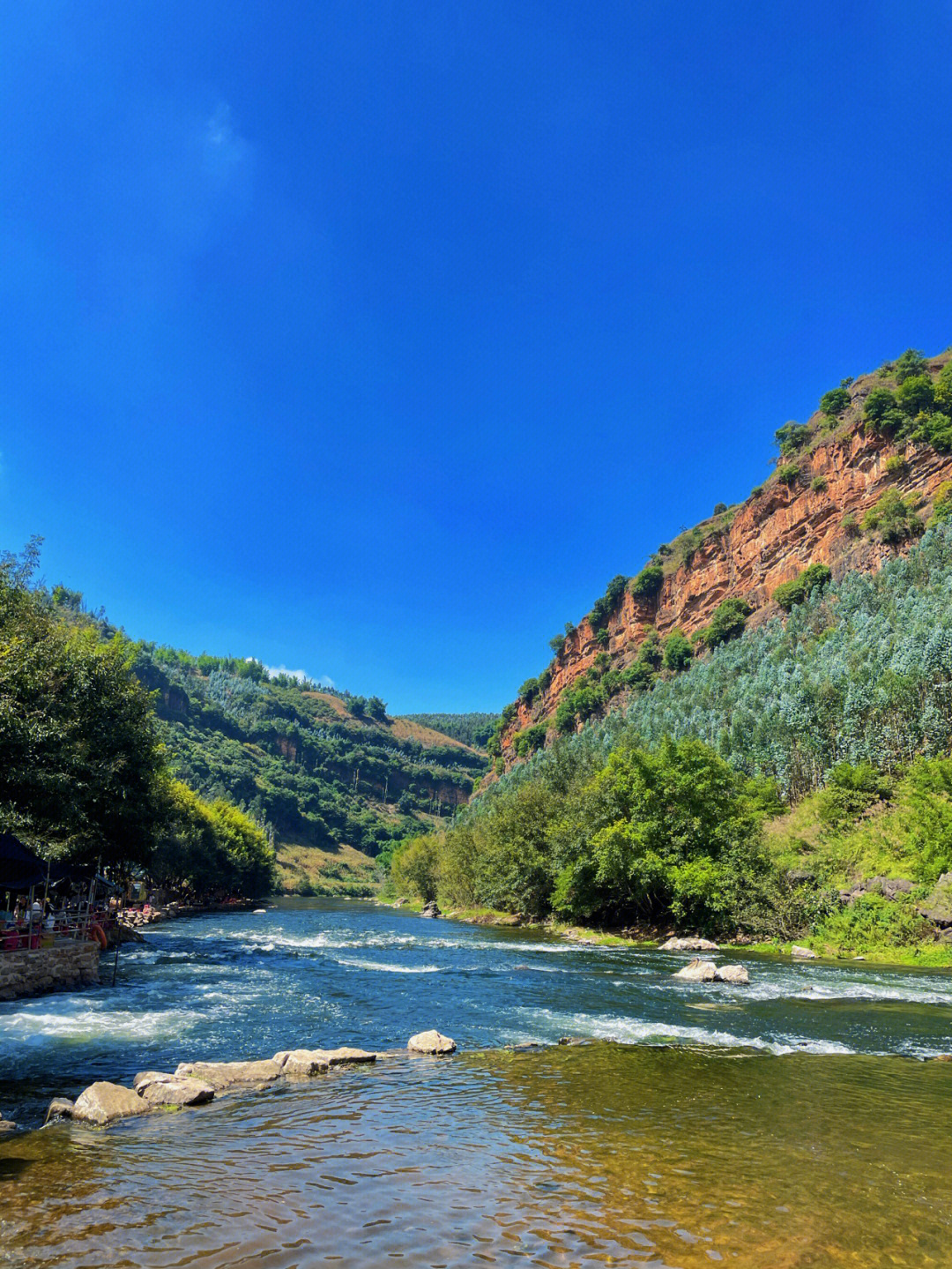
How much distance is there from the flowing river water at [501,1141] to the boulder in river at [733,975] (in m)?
5.14

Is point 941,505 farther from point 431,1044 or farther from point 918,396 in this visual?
point 431,1044

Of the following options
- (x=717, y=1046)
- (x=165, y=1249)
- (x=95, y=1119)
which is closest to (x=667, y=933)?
(x=717, y=1046)

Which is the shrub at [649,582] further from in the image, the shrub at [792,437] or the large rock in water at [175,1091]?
the large rock in water at [175,1091]

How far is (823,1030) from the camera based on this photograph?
19.9 metres

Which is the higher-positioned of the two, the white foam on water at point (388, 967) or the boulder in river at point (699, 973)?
the boulder in river at point (699, 973)

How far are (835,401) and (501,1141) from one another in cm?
18338

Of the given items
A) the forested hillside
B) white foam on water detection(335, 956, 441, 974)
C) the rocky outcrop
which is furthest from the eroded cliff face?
white foam on water detection(335, 956, 441, 974)

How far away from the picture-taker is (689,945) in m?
42.9

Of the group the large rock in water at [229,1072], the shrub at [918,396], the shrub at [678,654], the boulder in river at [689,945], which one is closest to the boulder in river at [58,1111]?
the large rock in water at [229,1072]

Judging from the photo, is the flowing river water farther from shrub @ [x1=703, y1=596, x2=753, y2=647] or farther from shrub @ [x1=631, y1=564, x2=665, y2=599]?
shrub @ [x1=631, y1=564, x2=665, y2=599]

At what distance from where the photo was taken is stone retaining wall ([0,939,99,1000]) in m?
23.8

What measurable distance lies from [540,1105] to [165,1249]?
24.1ft

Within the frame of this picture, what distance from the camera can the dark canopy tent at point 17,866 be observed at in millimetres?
25922

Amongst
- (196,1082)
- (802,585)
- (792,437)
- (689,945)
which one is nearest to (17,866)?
(196,1082)
